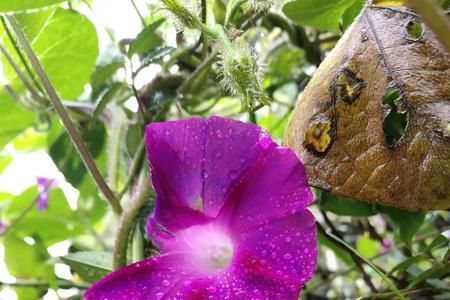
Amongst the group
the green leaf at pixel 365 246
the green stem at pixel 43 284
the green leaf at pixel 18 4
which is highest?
the green leaf at pixel 18 4

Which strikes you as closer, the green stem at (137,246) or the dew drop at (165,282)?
the dew drop at (165,282)

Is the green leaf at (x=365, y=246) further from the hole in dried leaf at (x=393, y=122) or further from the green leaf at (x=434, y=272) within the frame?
the hole in dried leaf at (x=393, y=122)

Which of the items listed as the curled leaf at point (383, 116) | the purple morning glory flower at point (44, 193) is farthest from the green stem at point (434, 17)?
the purple morning glory flower at point (44, 193)

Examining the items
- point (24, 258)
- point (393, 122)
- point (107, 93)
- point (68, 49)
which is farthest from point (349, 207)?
point (24, 258)

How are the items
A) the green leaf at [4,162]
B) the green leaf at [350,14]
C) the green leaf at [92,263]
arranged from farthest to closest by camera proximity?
the green leaf at [4,162] < the green leaf at [92,263] < the green leaf at [350,14]

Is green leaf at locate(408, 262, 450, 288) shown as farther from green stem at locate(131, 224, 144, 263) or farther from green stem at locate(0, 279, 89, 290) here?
green stem at locate(0, 279, 89, 290)

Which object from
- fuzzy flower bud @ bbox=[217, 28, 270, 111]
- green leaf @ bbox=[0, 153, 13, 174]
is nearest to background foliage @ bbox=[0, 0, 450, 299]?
fuzzy flower bud @ bbox=[217, 28, 270, 111]
